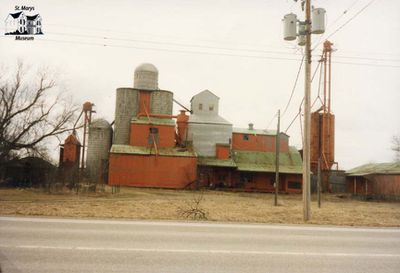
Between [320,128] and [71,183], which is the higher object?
[320,128]

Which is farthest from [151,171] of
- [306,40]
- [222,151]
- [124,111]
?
[306,40]

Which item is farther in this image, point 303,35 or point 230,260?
point 303,35

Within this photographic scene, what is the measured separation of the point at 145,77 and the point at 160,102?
4059 millimetres

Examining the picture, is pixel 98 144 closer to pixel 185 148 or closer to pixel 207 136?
pixel 185 148

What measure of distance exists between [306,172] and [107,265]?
436 inches

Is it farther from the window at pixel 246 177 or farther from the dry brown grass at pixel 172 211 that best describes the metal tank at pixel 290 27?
the window at pixel 246 177

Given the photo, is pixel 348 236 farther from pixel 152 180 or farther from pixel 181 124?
pixel 181 124

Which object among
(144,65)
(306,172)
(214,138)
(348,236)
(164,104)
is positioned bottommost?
(348,236)

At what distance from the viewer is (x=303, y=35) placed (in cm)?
1673

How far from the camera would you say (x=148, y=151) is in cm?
4066

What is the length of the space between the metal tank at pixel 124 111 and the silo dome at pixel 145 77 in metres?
1.54

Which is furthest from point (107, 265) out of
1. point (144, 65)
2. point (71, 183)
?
point (144, 65)

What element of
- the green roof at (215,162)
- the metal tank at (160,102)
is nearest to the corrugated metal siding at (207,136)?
the green roof at (215,162)

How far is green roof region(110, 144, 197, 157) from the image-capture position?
39.7 m
